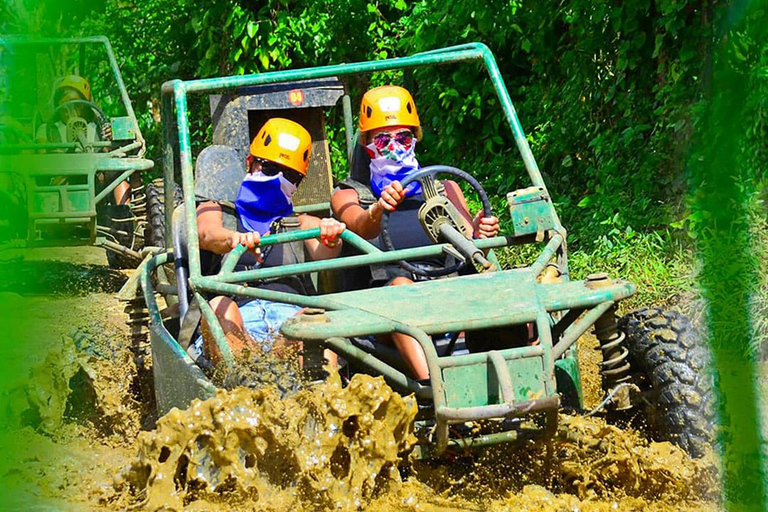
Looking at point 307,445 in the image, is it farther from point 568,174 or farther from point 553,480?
point 568,174

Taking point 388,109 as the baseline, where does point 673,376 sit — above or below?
below

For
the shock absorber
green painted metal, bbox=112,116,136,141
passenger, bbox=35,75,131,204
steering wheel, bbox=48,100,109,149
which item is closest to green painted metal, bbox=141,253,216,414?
the shock absorber

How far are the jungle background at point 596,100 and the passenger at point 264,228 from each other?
2266mm

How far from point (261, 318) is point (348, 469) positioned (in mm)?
1010

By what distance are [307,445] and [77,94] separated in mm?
7687

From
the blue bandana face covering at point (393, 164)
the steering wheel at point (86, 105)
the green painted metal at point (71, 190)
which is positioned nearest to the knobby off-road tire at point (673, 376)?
the blue bandana face covering at point (393, 164)

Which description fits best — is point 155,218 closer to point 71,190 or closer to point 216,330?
point 71,190

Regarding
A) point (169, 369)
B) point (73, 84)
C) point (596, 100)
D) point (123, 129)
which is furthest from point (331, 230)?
point (73, 84)

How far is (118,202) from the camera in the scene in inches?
378

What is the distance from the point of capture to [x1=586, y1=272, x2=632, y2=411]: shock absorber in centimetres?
365

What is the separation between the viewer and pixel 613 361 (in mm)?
3697

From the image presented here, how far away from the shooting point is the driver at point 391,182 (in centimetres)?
423

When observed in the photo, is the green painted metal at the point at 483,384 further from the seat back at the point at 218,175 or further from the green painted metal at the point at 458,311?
the seat back at the point at 218,175

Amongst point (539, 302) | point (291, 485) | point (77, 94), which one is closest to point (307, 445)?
point (291, 485)
